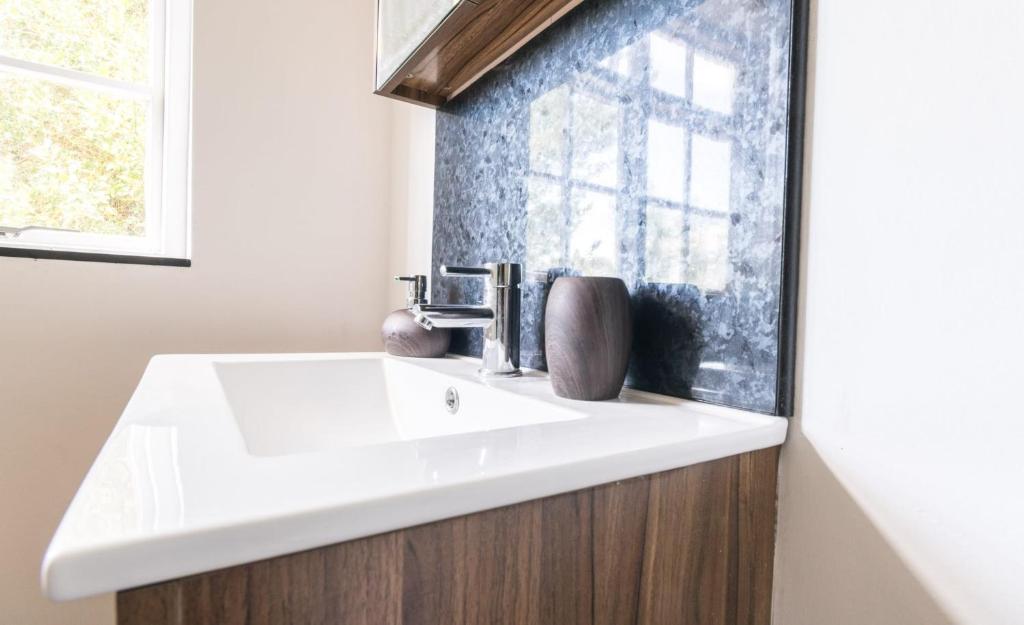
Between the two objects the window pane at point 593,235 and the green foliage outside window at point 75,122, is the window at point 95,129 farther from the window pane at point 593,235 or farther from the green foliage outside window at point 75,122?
the window pane at point 593,235

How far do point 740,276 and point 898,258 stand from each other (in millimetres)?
143

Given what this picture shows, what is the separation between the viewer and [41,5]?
1167 mm

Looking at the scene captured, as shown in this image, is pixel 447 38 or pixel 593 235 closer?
pixel 593 235

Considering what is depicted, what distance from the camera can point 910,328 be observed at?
1.48ft

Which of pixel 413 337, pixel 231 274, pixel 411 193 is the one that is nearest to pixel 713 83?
pixel 413 337

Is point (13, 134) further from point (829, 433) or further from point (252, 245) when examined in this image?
point (829, 433)

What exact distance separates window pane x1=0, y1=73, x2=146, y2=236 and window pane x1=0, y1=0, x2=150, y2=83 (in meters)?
0.06

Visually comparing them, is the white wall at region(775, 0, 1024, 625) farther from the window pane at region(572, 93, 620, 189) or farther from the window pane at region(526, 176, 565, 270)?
the window pane at region(526, 176, 565, 270)

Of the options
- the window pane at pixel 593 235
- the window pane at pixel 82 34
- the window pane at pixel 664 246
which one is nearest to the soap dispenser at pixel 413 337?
the window pane at pixel 593 235

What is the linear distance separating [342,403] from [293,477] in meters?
0.68

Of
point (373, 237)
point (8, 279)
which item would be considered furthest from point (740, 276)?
point (8, 279)

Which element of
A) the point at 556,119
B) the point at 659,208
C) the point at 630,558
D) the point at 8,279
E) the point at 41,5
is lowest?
the point at 630,558

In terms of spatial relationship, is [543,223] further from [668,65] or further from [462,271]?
[668,65]

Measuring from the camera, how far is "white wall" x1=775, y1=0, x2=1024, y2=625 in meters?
0.40
